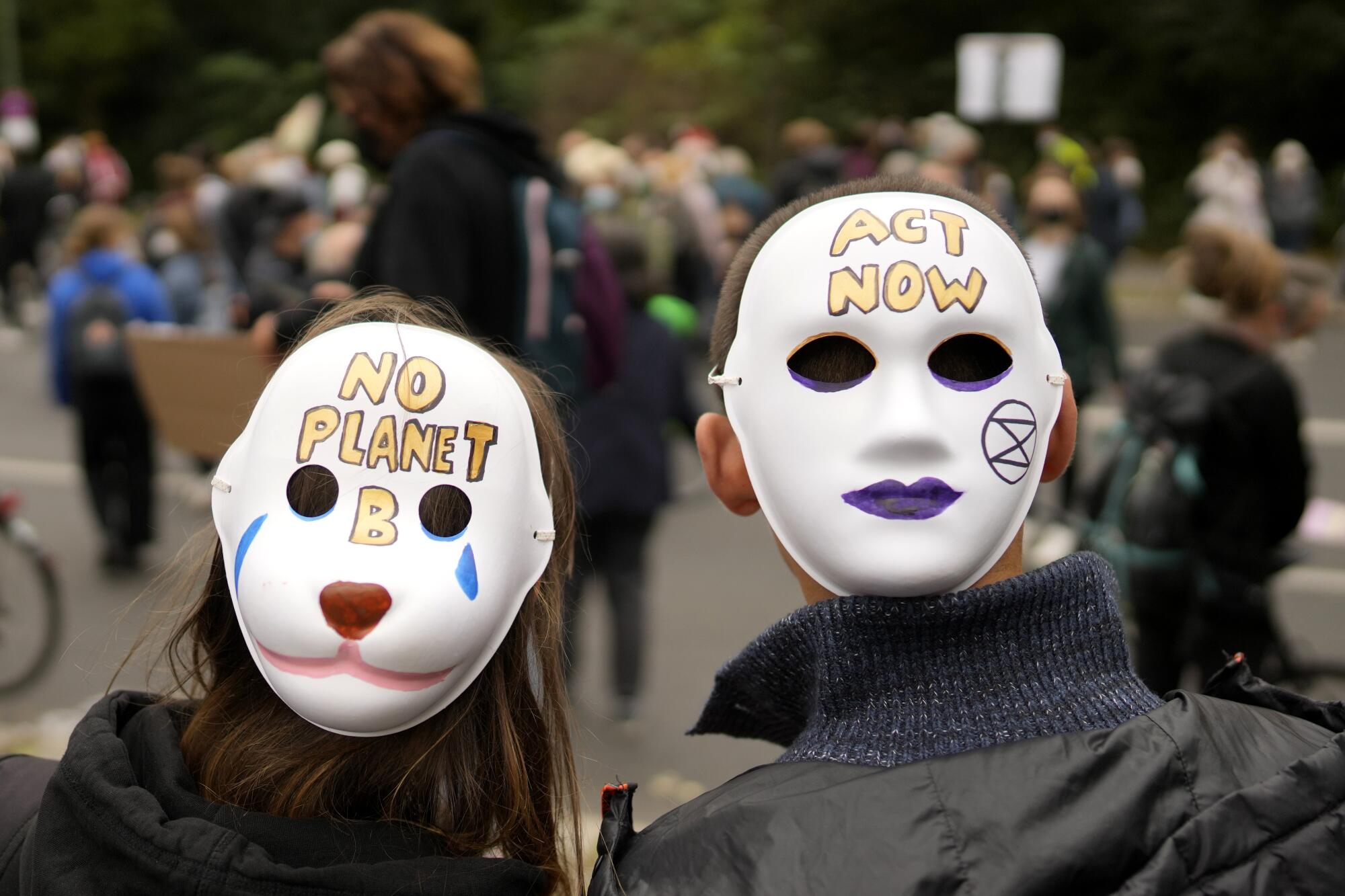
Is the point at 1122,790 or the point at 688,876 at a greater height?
the point at 1122,790

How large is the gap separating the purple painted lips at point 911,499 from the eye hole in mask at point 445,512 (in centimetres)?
45

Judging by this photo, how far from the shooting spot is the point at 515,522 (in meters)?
1.82

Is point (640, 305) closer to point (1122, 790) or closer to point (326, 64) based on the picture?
point (326, 64)

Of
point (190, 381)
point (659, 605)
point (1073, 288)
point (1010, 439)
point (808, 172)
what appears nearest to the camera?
point (1010, 439)

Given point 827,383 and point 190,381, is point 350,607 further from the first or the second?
point 190,381

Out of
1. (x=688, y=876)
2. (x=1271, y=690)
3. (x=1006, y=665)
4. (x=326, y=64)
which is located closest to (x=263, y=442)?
(x=688, y=876)

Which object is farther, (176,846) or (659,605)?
(659,605)

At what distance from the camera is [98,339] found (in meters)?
7.09

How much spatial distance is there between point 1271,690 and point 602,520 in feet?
12.1

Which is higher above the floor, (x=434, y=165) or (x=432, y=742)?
(x=434, y=165)

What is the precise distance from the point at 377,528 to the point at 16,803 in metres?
0.59

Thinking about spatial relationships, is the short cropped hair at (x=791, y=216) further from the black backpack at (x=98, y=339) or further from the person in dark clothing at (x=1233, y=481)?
the black backpack at (x=98, y=339)

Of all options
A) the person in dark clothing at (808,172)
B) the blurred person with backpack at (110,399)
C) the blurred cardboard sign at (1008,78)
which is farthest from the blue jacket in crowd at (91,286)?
the blurred cardboard sign at (1008,78)

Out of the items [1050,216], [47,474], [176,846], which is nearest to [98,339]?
[47,474]
